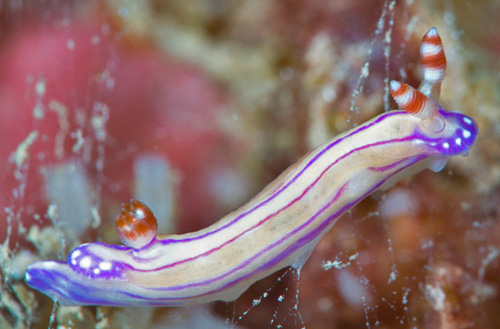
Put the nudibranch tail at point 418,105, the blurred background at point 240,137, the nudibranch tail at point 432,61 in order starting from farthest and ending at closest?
1. the blurred background at point 240,137
2. the nudibranch tail at point 432,61
3. the nudibranch tail at point 418,105

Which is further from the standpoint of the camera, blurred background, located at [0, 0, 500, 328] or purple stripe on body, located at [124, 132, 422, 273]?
blurred background, located at [0, 0, 500, 328]

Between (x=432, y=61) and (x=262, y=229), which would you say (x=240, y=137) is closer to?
(x=262, y=229)

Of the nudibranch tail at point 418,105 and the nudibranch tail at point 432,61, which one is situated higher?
the nudibranch tail at point 432,61

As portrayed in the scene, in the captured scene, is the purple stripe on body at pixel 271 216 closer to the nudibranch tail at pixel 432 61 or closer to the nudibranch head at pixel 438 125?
the nudibranch head at pixel 438 125

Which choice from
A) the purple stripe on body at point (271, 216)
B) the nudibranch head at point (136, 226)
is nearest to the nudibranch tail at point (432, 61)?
the purple stripe on body at point (271, 216)

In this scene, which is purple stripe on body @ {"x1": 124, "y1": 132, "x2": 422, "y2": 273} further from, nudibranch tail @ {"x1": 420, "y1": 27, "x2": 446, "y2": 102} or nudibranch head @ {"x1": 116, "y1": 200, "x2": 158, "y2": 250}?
nudibranch tail @ {"x1": 420, "y1": 27, "x2": 446, "y2": 102}

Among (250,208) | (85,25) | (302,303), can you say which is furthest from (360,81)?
(85,25)

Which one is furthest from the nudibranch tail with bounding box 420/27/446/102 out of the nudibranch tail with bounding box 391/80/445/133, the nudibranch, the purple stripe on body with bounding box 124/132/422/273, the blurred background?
the blurred background
